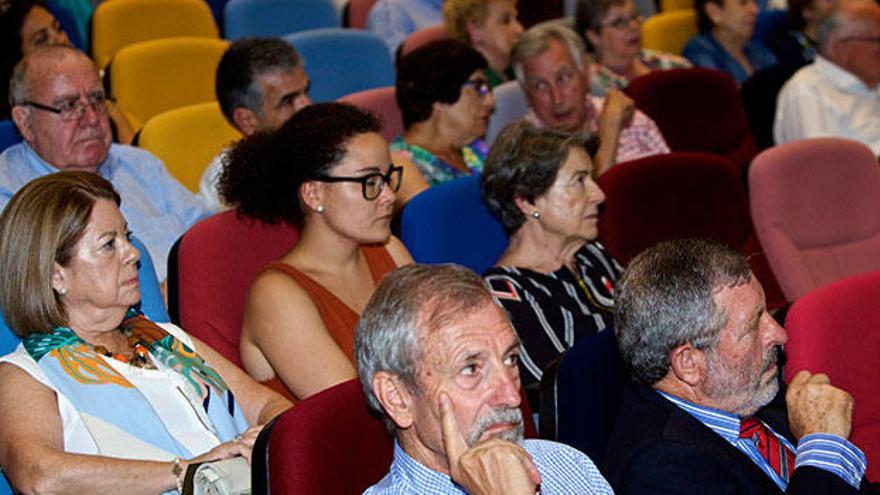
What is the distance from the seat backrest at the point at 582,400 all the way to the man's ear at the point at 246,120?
6.45 ft

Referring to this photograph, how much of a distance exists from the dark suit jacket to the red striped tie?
102 millimetres

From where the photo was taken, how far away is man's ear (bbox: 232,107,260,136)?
165 inches

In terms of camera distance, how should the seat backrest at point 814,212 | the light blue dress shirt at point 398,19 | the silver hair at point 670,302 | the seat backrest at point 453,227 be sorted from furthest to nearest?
the light blue dress shirt at point 398,19
the seat backrest at point 814,212
the seat backrest at point 453,227
the silver hair at point 670,302

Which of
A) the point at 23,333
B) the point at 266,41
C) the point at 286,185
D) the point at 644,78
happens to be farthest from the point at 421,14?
the point at 23,333

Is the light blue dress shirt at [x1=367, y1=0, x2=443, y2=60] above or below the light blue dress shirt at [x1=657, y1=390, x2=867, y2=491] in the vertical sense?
below

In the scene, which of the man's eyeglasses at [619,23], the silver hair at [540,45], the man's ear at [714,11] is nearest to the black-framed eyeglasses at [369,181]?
the silver hair at [540,45]

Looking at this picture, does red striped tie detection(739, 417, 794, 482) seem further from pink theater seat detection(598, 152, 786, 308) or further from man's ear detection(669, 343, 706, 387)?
pink theater seat detection(598, 152, 786, 308)

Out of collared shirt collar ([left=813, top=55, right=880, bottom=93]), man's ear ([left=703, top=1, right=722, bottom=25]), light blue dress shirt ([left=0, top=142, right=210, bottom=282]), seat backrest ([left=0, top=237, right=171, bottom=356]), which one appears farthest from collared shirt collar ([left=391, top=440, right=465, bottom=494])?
man's ear ([left=703, top=1, right=722, bottom=25])

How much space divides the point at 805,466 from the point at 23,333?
141 cm

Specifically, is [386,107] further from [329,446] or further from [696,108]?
[329,446]

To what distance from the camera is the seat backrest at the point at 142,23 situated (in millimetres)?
5324

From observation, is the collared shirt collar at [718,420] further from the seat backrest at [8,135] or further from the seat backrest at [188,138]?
the seat backrest at [8,135]

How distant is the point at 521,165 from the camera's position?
3.32 m

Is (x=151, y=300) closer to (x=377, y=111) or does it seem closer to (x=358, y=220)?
(x=358, y=220)
